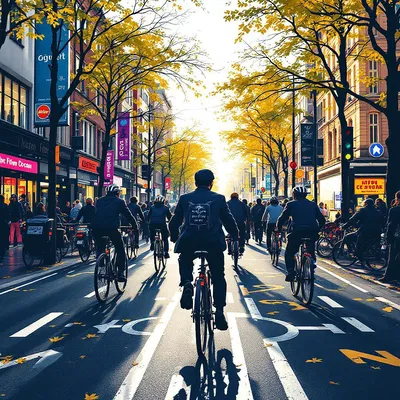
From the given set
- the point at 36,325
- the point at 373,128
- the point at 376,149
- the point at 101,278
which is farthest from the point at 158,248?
the point at 373,128

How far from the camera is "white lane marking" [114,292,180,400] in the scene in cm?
422

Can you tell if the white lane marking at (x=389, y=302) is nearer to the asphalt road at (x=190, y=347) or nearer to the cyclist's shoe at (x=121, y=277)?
the asphalt road at (x=190, y=347)

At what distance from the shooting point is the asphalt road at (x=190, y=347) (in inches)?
171

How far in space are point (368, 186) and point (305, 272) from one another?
29.2m

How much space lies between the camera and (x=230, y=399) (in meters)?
4.07

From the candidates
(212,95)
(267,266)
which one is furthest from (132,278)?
(212,95)

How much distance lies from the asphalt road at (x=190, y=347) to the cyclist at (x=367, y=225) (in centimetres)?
376

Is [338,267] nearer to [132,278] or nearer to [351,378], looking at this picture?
[132,278]

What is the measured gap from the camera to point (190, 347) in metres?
5.70

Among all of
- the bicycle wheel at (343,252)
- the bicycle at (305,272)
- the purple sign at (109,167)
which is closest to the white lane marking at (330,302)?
the bicycle at (305,272)

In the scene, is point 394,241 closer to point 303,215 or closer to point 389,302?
point 389,302

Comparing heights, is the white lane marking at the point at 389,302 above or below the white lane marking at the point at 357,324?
above

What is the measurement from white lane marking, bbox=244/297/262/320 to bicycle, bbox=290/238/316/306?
0.86 m

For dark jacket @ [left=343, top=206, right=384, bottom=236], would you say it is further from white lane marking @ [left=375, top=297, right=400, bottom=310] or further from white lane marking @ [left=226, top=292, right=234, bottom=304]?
white lane marking @ [left=226, top=292, right=234, bottom=304]
